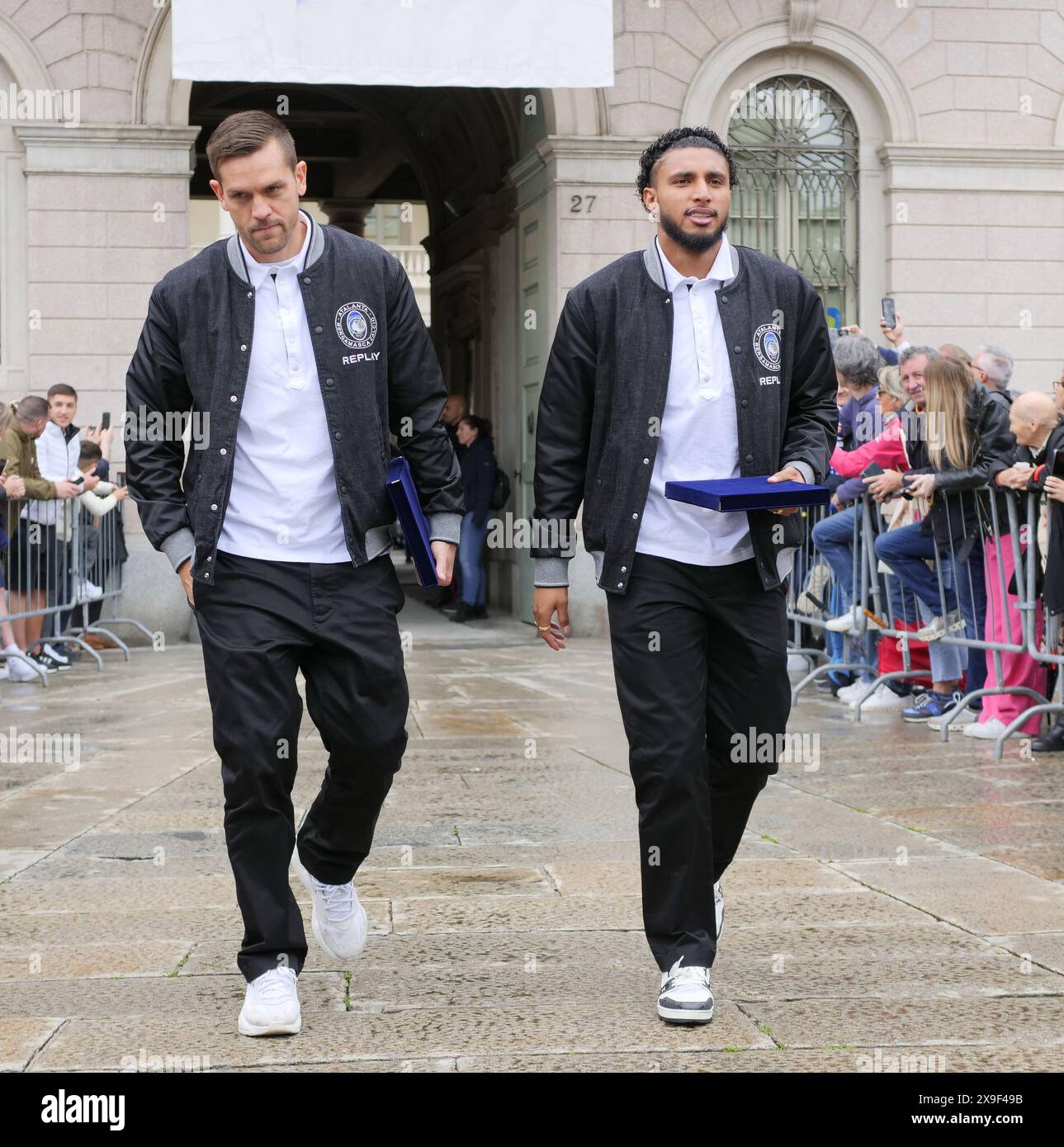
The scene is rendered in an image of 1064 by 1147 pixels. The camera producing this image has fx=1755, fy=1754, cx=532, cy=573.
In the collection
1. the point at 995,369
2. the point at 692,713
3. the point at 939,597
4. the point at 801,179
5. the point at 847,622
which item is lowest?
the point at 847,622

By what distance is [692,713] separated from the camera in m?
3.93

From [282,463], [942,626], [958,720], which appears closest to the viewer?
[282,463]

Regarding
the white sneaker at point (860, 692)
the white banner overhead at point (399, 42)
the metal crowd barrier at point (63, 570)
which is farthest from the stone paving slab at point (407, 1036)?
the white banner overhead at point (399, 42)

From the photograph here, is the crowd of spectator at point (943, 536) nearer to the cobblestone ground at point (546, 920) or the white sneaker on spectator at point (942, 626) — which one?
the white sneaker on spectator at point (942, 626)

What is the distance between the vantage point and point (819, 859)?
17.9 ft

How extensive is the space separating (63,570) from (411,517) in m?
8.57

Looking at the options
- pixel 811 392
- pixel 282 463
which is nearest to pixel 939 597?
pixel 811 392

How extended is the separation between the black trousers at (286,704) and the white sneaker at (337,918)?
114mm

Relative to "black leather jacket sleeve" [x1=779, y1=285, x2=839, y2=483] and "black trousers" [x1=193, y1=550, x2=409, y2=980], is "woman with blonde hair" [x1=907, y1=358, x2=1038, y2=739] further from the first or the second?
"black trousers" [x1=193, y1=550, x2=409, y2=980]

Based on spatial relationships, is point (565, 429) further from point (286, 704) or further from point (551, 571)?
point (286, 704)

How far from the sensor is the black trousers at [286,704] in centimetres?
378

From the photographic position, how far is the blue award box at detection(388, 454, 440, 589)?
3934 mm

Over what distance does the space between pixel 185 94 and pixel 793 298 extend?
10820mm
